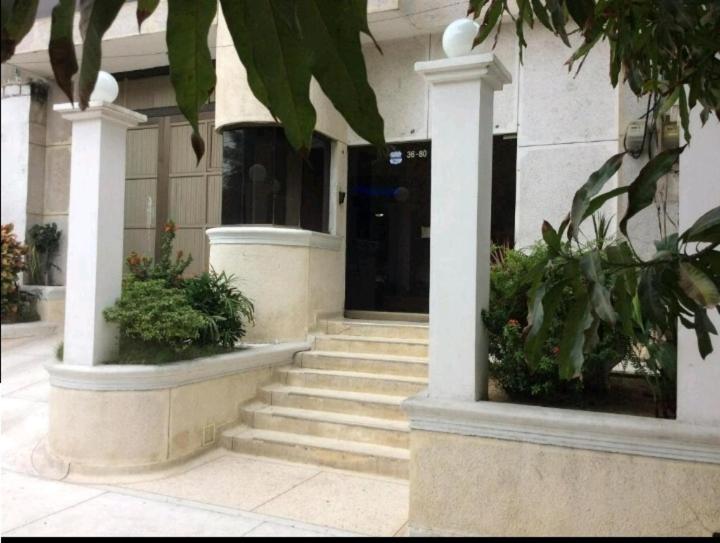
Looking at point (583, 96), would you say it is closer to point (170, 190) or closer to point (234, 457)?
point (234, 457)

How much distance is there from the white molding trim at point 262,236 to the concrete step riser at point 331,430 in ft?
7.33

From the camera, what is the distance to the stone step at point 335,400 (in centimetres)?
568

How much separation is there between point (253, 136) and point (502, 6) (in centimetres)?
521

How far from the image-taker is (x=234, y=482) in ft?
16.1

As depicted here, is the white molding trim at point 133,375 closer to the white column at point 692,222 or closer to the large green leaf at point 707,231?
the white column at point 692,222

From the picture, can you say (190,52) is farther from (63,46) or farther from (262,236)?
(262,236)

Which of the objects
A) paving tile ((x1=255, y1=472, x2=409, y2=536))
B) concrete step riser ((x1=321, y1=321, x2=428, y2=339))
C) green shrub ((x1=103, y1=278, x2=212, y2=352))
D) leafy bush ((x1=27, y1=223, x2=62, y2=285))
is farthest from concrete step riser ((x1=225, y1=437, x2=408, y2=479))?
leafy bush ((x1=27, y1=223, x2=62, y2=285))

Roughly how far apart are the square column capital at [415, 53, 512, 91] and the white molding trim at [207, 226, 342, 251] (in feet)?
12.2

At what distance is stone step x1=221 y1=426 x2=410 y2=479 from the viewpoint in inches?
199

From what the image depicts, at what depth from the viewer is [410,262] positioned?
324 inches

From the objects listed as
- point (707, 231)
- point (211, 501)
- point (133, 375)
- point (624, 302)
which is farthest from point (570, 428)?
point (133, 375)

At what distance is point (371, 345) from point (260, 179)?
8.19 ft

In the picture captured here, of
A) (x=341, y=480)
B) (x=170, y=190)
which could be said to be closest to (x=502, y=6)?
(x=341, y=480)

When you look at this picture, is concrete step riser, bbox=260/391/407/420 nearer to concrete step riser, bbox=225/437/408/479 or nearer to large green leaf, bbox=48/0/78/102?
concrete step riser, bbox=225/437/408/479
